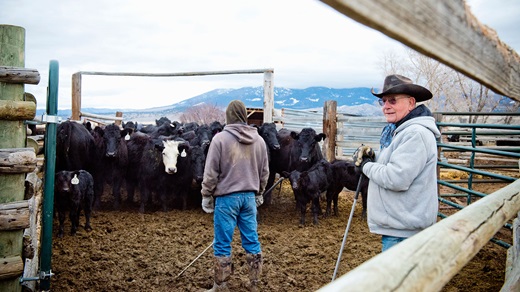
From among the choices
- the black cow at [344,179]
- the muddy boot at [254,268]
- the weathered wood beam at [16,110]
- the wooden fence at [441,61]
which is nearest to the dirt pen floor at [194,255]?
the muddy boot at [254,268]

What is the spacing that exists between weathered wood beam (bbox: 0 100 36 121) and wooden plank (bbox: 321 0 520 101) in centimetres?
334

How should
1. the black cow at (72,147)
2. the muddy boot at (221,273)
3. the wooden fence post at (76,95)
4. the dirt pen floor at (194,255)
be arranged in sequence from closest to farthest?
the muddy boot at (221,273) < the dirt pen floor at (194,255) < the black cow at (72,147) < the wooden fence post at (76,95)

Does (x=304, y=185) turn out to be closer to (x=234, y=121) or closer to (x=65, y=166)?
(x=234, y=121)

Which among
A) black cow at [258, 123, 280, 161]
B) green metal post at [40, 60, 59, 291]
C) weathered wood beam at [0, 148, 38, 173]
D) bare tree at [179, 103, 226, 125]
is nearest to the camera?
weathered wood beam at [0, 148, 38, 173]

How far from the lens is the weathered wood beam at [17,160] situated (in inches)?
131

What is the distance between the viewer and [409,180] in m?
2.81

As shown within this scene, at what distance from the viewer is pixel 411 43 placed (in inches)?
45.3

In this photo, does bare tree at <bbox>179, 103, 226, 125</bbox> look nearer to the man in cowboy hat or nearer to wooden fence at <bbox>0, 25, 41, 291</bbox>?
wooden fence at <bbox>0, 25, 41, 291</bbox>

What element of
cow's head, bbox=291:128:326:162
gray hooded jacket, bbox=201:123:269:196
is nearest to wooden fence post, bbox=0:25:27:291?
gray hooded jacket, bbox=201:123:269:196

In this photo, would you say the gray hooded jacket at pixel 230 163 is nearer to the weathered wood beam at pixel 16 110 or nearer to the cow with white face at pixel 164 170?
the weathered wood beam at pixel 16 110

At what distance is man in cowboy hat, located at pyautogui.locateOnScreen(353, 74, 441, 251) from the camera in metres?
2.82

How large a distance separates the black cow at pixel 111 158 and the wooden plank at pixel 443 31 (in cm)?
822

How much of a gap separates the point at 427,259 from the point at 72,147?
8.83 meters

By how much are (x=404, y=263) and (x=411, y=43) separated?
63cm
